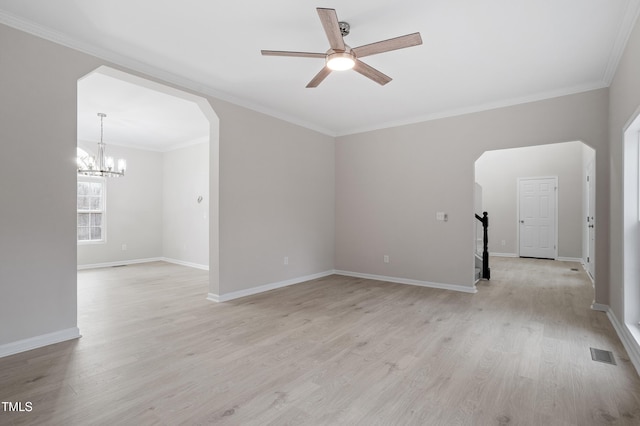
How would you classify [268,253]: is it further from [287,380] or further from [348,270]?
[287,380]

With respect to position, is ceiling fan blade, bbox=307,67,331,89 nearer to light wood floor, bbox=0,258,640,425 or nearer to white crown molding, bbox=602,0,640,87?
white crown molding, bbox=602,0,640,87

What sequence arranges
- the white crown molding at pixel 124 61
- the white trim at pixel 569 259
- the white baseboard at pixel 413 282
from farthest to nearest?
1. the white trim at pixel 569 259
2. the white baseboard at pixel 413 282
3. the white crown molding at pixel 124 61

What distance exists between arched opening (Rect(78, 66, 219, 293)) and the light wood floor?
2.91m

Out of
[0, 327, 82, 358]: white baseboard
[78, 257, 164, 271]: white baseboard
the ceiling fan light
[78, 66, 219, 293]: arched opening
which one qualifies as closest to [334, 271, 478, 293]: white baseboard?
Answer: [78, 66, 219, 293]: arched opening

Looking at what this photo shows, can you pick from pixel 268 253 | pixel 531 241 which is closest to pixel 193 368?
pixel 268 253

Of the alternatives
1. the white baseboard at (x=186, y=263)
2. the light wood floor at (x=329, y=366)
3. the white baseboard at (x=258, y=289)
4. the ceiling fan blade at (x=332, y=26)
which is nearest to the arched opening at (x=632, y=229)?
the light wood floor at (x=329, y=366)

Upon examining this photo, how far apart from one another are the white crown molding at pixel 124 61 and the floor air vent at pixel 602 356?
4651mm

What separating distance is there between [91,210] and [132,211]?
784 mm

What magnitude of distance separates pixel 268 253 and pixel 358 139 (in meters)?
2.69

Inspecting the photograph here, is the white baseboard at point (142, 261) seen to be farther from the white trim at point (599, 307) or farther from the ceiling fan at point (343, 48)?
the white trim at point (599, 307)

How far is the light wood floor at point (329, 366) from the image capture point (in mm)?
1883

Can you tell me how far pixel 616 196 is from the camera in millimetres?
3234

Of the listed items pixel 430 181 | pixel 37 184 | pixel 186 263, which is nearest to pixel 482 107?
pixel 430 181

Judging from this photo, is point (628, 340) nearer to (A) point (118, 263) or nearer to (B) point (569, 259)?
(B) point (569, 259)
